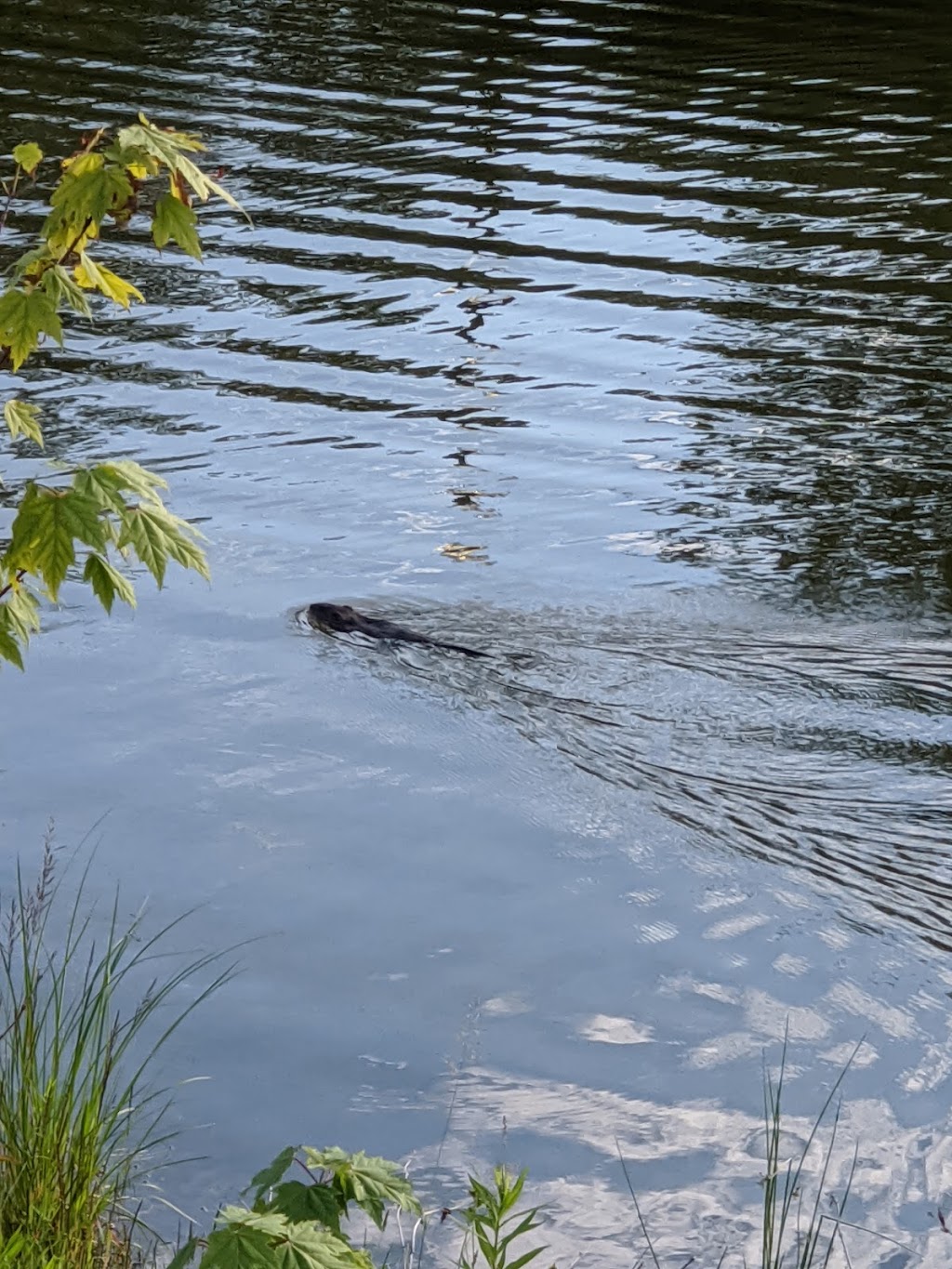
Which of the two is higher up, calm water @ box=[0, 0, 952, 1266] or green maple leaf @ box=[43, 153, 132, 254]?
green maple leaf @ box=[43, 153, 132, 254]

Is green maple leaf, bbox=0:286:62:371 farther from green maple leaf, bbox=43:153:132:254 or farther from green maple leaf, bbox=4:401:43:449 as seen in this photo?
green maple leaf, bbox=4:401:43:449

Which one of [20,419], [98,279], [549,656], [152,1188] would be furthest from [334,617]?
[98,279]

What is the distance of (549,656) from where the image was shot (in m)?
7.40

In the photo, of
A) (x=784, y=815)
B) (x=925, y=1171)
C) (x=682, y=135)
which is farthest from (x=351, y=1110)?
(x=682, y=135)

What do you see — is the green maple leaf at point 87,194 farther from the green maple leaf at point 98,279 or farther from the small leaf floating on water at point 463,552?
the small leaf floating on water at point 463,552

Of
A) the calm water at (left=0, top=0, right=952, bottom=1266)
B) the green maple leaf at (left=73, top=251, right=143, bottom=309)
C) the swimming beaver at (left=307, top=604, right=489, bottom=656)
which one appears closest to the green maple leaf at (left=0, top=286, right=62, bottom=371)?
the green maple leaf at (left=73, top=251, right=143, bottom=309)

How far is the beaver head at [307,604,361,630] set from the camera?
25.0 ft

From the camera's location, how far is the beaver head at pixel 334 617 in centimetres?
761

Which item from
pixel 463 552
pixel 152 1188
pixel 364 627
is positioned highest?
pixel 463 552

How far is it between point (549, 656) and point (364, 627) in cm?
85

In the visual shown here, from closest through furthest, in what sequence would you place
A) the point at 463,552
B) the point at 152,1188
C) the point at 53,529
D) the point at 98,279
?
the point at 53,529, the point at 98,279, the point at 152,1188, the point at 463,552

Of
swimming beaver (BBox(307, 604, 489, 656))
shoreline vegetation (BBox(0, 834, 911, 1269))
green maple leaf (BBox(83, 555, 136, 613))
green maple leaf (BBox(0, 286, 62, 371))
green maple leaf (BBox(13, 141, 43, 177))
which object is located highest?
green maple leaf (BBox(13, 141, 43, 177))

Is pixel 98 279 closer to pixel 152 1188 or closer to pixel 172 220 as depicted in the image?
pixel 172 220

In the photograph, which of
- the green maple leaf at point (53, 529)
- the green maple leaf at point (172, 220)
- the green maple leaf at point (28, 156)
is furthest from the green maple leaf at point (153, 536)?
the green maple leaf at point (28, 156)
